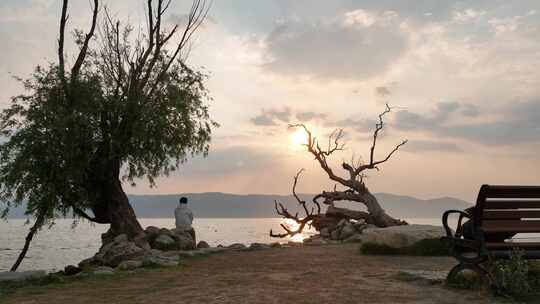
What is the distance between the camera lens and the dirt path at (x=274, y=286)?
27.1 feet

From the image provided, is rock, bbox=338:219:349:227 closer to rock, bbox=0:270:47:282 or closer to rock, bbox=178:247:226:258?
rock, bbox=178:247:226:258

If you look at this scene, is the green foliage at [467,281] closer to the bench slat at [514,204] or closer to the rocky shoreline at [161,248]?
the bench slat at [514,204]

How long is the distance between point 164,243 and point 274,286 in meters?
11.2

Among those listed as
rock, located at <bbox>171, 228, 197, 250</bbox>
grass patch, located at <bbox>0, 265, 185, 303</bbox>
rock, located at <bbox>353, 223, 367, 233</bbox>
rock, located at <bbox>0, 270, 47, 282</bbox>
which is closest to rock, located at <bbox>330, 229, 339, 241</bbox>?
rock, located at <bbox>353, 223, 367, 233</bbox>

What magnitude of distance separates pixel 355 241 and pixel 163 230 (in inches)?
314

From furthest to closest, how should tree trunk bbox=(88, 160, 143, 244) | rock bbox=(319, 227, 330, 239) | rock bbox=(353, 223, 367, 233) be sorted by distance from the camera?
rock bbox=(319, 227, 330, 239)
rock bbox=(353, 223, 367, 233)
tree trunk bbox=(88, 160, 143, 244)

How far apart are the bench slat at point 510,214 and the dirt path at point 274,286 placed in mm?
1284

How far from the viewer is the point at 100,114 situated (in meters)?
19.9

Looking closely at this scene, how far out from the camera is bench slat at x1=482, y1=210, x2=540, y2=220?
841cm

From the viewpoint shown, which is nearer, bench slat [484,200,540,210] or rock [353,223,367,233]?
bench slat [484,200,540,210]

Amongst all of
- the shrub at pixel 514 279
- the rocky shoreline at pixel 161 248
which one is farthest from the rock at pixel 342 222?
the shrub at pixel 514 279

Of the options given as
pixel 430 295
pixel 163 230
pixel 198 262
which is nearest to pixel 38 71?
pixel 163 230

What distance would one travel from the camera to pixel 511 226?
27.8 ft

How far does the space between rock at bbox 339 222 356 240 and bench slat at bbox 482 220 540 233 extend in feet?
53.6
